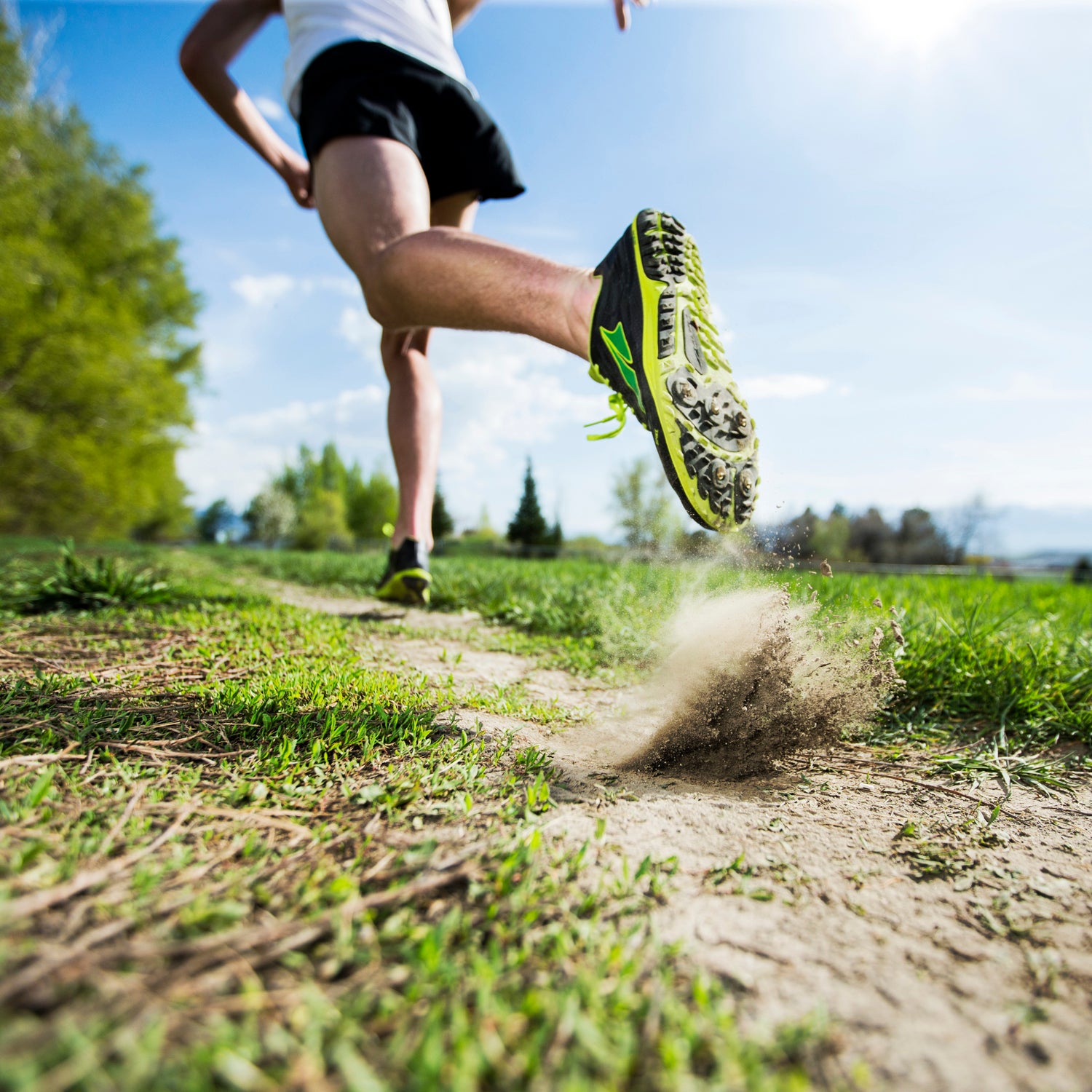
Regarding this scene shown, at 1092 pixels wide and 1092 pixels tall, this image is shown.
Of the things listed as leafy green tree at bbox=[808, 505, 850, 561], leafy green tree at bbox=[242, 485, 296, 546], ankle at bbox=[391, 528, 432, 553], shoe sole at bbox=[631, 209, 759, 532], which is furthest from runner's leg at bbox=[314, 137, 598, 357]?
leafy green tree at bbox=[242, 485, 296, 546]

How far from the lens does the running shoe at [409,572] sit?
9.54 feet

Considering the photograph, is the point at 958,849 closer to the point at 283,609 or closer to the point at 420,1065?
the point at 420,1065

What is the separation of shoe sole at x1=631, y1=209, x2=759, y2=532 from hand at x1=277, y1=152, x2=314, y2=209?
2.16 metres

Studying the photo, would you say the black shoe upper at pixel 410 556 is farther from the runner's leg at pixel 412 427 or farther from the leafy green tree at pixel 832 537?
the leafy green tree at pixel 832 537

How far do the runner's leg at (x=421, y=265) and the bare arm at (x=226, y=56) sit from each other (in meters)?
0.94

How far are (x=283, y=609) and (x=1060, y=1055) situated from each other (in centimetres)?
291

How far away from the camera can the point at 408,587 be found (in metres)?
2.96

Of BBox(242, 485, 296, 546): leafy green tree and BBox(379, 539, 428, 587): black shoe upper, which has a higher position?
BBox(242, 485, 296, 546): leafy green tree

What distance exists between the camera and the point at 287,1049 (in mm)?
562

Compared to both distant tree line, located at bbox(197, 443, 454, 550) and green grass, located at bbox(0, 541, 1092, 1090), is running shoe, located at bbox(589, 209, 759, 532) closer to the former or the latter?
green grass, located at bbox(0, 541, 1092, 1090)

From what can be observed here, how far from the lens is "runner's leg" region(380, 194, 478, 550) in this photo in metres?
2.98

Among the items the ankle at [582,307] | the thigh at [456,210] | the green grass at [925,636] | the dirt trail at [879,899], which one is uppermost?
the thigh at [456,210]

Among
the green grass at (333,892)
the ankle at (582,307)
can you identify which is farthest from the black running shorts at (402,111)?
the green grass at (333,892)

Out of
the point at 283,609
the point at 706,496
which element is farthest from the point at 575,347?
the point at 283,609
